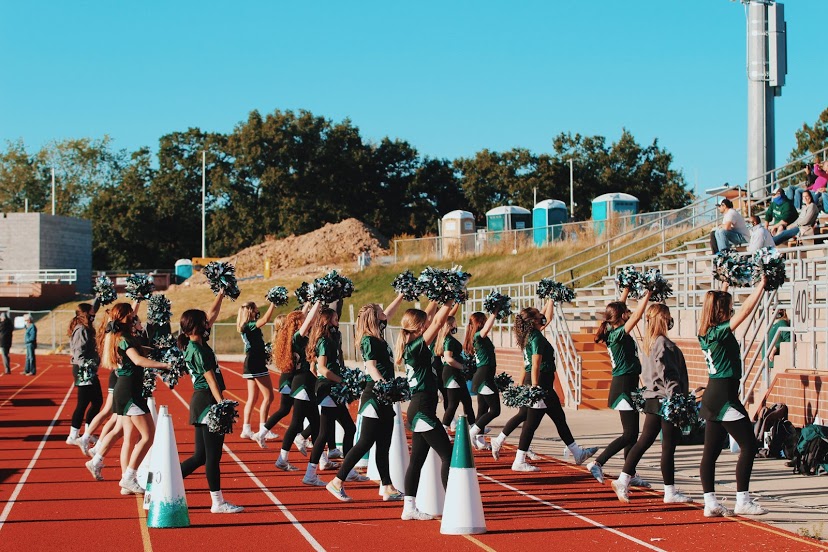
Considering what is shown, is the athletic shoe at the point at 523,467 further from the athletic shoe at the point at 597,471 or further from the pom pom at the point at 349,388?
the pom pom at the point at 349,388

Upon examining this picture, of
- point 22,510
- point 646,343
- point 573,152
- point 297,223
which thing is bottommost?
point 22,510

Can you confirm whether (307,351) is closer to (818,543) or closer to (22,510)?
(22,510)

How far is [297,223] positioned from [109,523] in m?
64.6

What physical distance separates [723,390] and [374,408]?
8.96 ft

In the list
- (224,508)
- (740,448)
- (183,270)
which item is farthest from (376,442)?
(183,270)

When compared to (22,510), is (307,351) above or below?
above

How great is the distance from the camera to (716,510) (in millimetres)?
8078

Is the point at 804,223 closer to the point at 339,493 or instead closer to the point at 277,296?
the point at 277,296

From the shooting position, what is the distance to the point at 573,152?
7362cm

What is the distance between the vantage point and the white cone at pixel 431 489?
825cm

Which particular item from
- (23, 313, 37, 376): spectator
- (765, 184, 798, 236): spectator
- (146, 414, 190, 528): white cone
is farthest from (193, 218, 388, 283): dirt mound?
(146, 414, 190, 528): white cone

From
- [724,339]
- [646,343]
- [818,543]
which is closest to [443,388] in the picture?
[646,343]

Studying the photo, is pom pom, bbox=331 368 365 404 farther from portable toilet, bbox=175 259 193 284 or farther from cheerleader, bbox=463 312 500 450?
portable toilet, bbox=175 259 193 284

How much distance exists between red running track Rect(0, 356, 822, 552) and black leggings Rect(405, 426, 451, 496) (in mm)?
314
